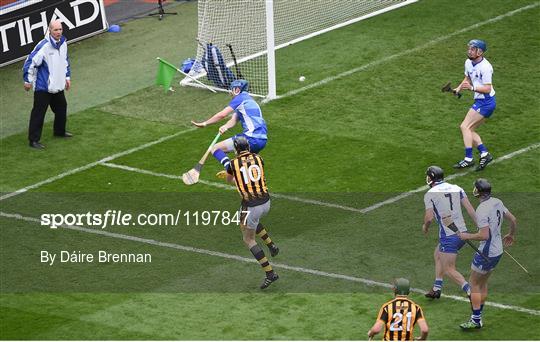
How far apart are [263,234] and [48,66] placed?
685cm

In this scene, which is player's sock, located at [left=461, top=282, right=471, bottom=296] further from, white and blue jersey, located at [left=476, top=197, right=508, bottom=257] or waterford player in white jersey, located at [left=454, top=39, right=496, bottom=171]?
waterford player in white jersey, located at [left=454, top=39, right=496, bottom=171]

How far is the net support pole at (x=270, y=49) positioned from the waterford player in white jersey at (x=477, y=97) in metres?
4.76

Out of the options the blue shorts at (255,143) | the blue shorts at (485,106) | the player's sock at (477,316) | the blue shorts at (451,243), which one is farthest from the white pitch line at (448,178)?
the player's sock at (477,316)

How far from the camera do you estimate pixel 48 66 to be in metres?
23.3

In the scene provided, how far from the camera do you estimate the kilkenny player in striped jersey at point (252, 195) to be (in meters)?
17.7

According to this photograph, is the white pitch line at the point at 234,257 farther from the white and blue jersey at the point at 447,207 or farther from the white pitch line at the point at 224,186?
the white pitch line at the point at 224,186

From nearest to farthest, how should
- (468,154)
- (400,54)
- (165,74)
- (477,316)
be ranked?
1. (477,316)
2. (468,154)
3. (165,74)
4. (400,54)

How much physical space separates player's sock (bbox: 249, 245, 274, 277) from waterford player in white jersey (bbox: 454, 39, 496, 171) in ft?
16.8

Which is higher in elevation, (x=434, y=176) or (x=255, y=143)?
(x=434, y=176)

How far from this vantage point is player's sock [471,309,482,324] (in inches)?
639

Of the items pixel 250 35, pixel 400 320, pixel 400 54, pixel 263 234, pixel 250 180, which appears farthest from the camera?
pixel 400 54

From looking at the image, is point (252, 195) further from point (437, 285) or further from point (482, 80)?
point (482, 80)

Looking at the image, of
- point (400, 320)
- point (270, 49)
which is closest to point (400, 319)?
point (400, 320)

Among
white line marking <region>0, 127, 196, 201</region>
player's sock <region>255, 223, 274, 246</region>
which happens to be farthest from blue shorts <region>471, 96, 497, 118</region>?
white line marking <region>0, 127, 196, 201</region>
